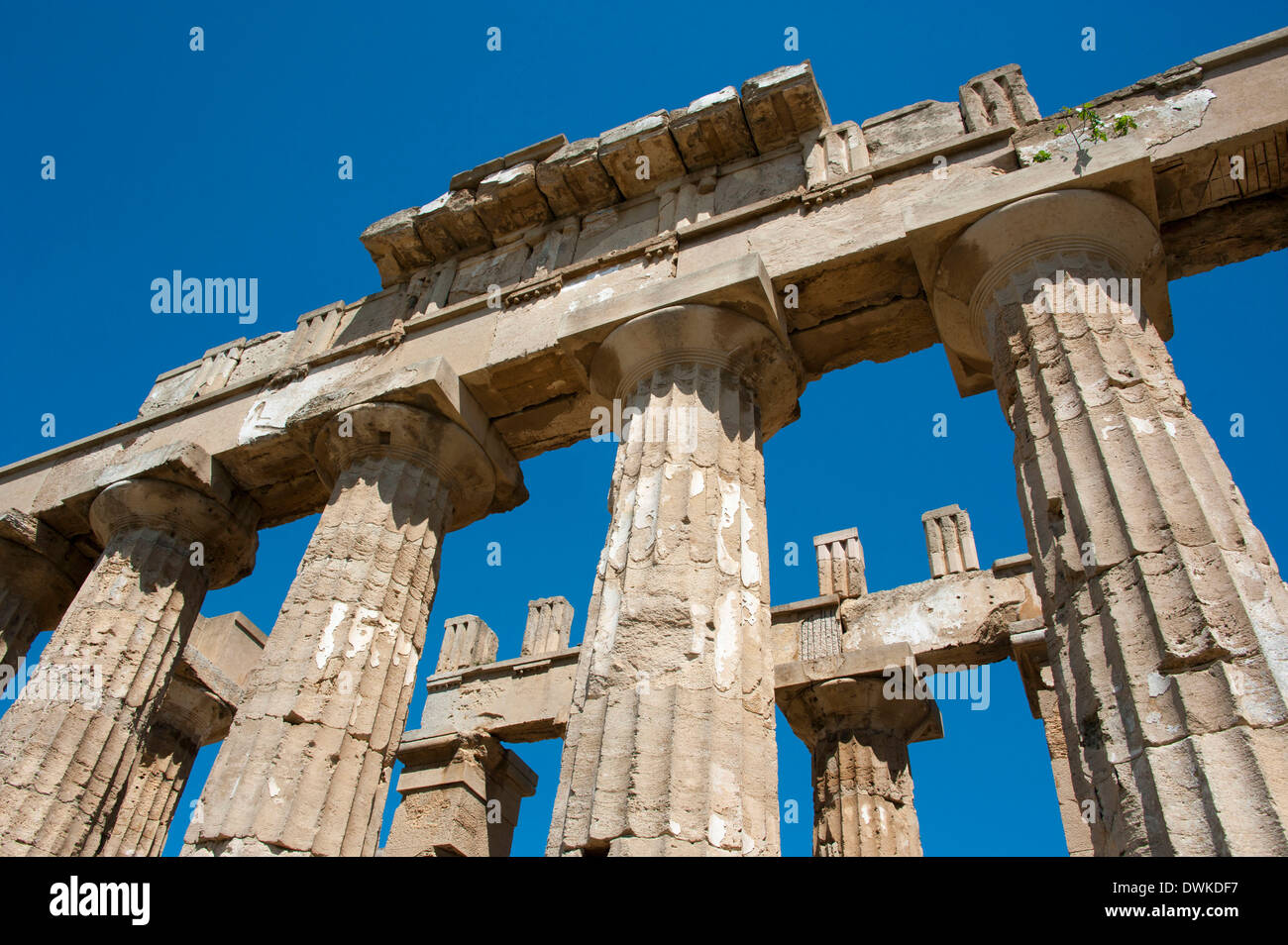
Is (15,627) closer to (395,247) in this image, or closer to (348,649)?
(348,649)

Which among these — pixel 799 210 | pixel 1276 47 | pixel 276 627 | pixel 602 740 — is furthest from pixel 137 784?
pixel 1276 47

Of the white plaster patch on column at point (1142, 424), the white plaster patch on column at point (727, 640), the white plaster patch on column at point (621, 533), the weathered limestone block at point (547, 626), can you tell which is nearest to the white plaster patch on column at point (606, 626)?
the white plaster patch on column at point (621, 533)

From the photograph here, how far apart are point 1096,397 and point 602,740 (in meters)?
3.71

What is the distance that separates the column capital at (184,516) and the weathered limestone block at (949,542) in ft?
30.5

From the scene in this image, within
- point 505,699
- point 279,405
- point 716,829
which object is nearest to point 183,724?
point 505,699

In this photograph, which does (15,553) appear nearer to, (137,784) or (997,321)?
(137,784)

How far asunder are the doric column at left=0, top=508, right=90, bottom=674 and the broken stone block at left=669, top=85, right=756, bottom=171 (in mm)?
8677

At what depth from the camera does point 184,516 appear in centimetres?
1087

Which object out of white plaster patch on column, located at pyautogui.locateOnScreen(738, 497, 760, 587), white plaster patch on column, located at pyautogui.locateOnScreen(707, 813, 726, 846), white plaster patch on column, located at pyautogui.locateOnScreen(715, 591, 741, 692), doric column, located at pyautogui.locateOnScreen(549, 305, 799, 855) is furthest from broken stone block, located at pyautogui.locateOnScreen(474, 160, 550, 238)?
white plaster patch on column, located at pyautogui.locateOnScreen(707, 813, 726, 846)

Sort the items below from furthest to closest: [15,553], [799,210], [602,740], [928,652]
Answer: [928,652]
[15,553]
[799,210]
[602,740]

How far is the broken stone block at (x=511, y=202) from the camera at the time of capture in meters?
11.5

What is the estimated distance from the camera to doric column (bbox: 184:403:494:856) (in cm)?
727

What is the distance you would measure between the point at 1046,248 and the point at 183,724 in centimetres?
1288
